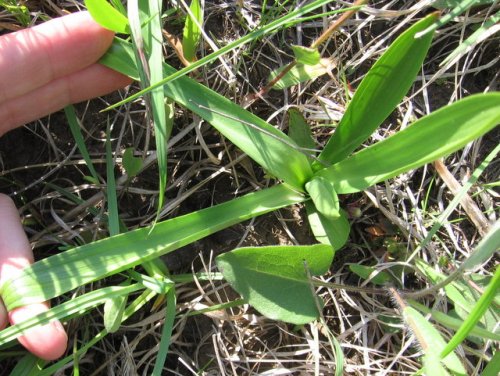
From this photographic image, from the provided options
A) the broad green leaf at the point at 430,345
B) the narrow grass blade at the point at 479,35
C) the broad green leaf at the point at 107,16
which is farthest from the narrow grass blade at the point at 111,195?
the narrow grass blade at the point at 479,35

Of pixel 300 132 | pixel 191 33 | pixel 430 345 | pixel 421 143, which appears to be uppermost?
pixel 191 33

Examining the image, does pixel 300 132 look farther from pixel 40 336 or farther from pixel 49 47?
pixel 40 336

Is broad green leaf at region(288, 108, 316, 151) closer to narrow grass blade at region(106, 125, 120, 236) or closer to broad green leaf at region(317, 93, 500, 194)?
broad green leaf at region(317, 93, 500, 194)

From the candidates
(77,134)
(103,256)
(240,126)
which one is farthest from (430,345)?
(77,134)

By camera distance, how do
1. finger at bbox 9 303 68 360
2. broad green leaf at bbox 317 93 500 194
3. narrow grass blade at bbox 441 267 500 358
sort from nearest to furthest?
1. narrow grass blade at bbox 441 267 500 358
2. broad green leaf at bbox 317 93 500 194
3. finger at bbox 9 303 68 360

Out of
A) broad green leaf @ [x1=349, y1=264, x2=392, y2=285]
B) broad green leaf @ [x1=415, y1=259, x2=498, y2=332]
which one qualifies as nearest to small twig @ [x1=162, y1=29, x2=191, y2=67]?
broad green leaf @ [x1=349, y1=264, x2=392, y2=285]

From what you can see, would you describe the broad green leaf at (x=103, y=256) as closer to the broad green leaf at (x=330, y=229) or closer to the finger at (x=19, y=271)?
the finger at (x=19, y=271)
